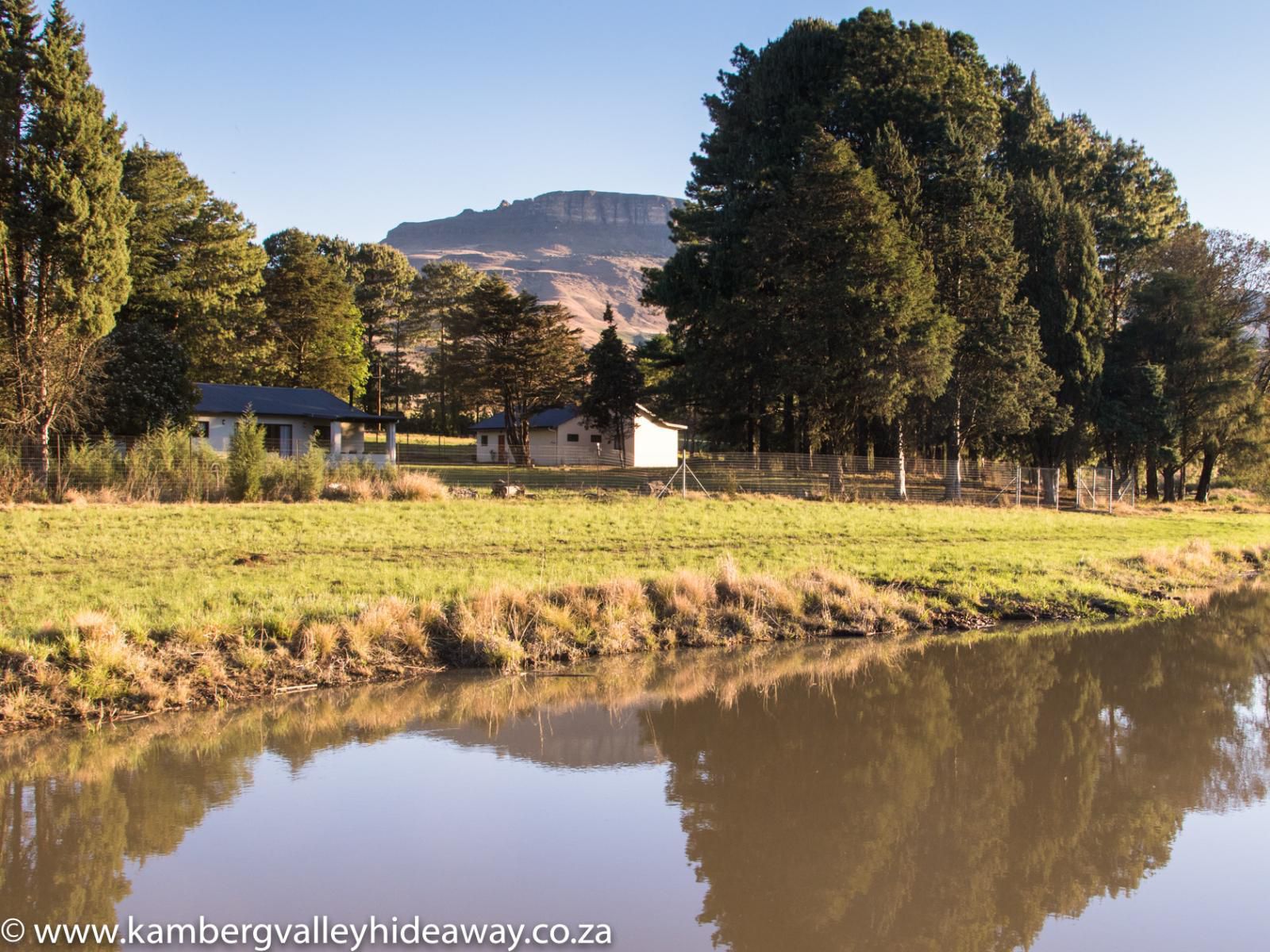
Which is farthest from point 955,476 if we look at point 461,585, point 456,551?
point 461,585

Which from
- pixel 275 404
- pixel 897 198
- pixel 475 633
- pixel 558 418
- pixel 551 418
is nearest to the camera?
pixel 475 633

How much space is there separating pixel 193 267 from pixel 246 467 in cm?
3067

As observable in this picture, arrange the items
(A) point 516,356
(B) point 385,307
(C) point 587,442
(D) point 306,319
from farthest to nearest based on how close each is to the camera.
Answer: (B) point 385,307
(D) point 306,319
(C) point 587,442
(A) point 516,356

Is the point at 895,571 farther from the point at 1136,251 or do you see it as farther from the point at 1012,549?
the point at 1136,251

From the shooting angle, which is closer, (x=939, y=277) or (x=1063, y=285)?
(x=939, y=277)

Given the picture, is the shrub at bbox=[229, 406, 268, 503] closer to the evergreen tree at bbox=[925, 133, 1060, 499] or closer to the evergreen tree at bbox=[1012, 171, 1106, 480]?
the evergreen tree at bbox=[925, 133, 1060, 499]

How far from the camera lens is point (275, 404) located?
4372cm

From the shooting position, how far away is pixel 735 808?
7.67m

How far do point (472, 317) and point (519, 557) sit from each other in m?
38.1

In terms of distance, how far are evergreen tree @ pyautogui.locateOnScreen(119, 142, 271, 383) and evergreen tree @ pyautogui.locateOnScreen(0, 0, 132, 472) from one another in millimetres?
16805

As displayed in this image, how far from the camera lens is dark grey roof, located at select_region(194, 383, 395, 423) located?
41.7 metres

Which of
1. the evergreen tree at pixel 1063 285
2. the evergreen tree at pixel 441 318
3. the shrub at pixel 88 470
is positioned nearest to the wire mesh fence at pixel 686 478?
the shrub at pixel 88 470

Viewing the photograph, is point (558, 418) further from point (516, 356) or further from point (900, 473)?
point (900, 473)

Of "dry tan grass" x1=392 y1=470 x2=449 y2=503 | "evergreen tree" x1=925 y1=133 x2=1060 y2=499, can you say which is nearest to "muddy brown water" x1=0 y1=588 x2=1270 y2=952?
"dry tan grass" x1=392 y1=470 x2=449 y2=503
